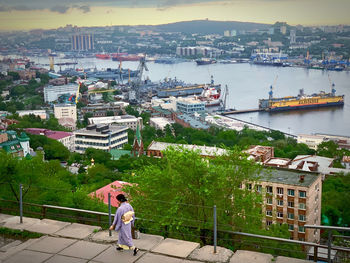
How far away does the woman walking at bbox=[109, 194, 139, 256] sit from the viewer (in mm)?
1412

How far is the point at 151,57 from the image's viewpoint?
45.3 meters

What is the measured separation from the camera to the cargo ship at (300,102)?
17.3m

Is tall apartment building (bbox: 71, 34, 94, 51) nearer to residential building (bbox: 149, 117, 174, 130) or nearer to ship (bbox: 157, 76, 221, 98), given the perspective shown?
ship (bbox: 157, 76, 221, 98)

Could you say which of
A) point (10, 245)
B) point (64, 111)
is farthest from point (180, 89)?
point (10, 245)

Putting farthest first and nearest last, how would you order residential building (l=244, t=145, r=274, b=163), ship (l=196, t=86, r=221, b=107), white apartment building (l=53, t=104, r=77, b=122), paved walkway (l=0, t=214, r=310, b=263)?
ship (l=196, t=86, r=221, b=107), white apartment building (l=53, t=104, r=77, b=122), residential building (l=244, t=145, r=274, b=163), paved walkway (l=0, t=214, r=310, b=263)

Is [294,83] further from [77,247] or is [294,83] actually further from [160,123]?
[77,247]

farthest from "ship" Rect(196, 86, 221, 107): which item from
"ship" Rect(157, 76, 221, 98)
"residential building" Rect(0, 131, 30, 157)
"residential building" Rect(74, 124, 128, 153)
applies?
"residential building" Rect(0, 131, 30, 157)

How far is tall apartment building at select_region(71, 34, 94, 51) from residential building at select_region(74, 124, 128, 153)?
37.9m

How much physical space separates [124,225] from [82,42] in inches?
1932

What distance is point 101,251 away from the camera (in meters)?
1.45

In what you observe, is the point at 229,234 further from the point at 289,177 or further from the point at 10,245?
the point at 289,177

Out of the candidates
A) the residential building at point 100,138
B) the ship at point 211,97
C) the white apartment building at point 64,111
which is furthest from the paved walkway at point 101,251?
the ship at point 211,97

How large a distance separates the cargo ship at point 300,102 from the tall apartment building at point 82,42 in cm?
3296

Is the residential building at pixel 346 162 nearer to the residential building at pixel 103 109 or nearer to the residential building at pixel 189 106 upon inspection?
the residential building at pixel 189 106
